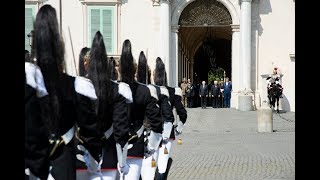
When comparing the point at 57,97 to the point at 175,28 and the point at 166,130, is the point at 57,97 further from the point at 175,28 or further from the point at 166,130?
the point at 175,28

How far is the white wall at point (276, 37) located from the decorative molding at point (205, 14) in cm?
187

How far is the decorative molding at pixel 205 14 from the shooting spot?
31719 mm

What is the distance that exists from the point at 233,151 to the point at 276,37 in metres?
17.7

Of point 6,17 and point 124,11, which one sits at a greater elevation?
point 124,11

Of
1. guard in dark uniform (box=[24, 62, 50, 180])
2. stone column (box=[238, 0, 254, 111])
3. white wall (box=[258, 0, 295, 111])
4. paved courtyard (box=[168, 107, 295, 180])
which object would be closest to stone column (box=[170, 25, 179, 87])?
stone column (box=[238, 0, 254, 111])

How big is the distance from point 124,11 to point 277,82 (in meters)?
8.38

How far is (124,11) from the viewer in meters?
31.5

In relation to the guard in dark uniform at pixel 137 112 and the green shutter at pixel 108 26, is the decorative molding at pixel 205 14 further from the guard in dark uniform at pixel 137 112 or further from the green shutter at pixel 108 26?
the guard in dark uniform at pixel 137 112

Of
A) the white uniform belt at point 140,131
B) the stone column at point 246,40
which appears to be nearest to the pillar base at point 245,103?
the stone column at point 246,40

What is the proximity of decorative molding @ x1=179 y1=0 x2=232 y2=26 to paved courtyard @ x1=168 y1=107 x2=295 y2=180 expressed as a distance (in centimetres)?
866
